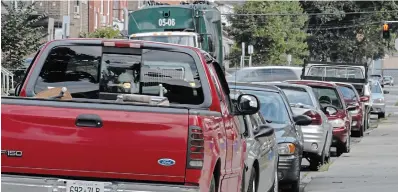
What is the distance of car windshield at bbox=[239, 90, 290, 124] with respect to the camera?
14.0m

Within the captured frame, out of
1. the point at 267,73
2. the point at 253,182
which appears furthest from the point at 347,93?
the point at 253,182

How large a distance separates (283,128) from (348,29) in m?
62.9

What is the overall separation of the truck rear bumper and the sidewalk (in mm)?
6903

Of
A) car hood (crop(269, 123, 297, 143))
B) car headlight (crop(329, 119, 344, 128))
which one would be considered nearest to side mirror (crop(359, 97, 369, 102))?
car headlight (crop(329, 119, 344, 128))

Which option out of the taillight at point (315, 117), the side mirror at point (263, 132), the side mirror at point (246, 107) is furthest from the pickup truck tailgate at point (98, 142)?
the taillight at point (315, 117)

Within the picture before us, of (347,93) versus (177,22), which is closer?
(347,93)

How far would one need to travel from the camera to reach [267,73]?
32.4 metres

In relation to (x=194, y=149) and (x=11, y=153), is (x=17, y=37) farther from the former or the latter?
(x=194, y=149)

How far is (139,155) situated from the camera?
6.91 metres

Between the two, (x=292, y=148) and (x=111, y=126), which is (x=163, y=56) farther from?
(x=292, y=148)

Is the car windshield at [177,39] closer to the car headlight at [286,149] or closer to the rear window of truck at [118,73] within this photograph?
the car headlight at [286,149]

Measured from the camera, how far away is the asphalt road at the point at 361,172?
1378cm

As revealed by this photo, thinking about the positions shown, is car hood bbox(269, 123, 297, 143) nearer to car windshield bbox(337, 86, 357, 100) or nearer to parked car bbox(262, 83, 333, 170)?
parked car bbox(262, 83, 333, 170)

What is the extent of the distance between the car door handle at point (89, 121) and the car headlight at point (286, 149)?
6295mm
